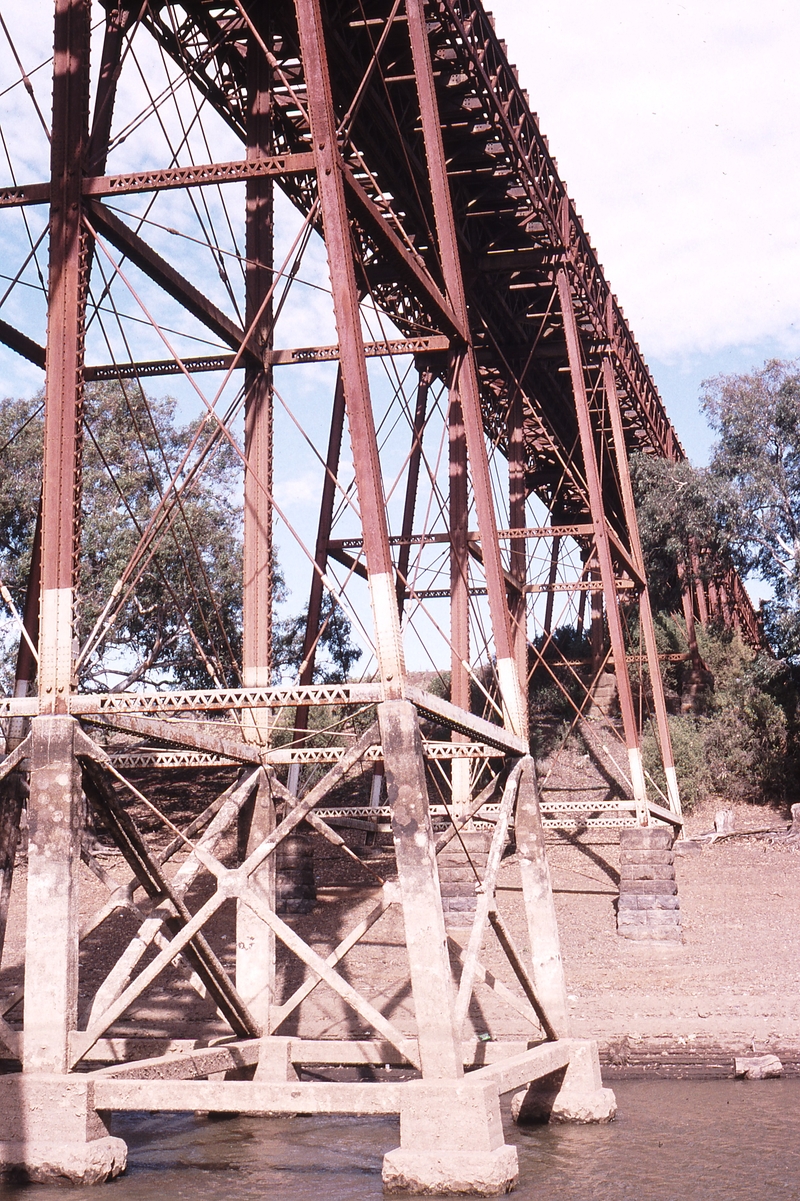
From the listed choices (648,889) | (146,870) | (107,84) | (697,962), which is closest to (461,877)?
(648,889)

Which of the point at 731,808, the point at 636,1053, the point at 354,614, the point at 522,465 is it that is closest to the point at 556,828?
the point at 731,808

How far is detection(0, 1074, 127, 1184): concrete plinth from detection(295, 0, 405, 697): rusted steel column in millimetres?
3296

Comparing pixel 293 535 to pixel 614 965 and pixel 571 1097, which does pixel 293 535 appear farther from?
pixel 614 965

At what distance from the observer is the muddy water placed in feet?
25.2

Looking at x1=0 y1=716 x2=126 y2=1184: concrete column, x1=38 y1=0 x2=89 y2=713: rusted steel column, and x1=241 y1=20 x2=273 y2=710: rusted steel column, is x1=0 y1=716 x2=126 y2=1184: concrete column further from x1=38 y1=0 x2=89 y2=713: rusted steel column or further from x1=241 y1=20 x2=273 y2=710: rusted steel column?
x1=241 y1=20 x2=273 y2=710: rusted steel column

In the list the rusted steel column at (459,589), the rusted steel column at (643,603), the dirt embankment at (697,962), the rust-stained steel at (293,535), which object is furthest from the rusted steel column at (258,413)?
the rusted steel column at (643,603)

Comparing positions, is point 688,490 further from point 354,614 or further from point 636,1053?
point 354,614

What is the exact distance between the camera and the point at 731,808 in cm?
2630

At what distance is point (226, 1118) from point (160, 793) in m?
17.7

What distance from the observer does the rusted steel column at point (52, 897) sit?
7.59 m

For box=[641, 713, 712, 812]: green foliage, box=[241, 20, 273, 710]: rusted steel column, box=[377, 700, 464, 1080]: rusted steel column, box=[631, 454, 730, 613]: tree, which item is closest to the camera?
box=[377, 700, 464, 1080]: rusted steel column

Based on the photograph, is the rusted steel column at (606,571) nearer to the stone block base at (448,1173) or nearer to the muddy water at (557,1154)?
the muddy water at (557,1154)

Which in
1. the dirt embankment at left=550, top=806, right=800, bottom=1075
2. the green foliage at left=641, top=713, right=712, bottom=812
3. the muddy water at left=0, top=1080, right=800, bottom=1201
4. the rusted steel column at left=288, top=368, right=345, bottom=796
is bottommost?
the muddy water at left=0, top=1080, right=800, bottom=1201

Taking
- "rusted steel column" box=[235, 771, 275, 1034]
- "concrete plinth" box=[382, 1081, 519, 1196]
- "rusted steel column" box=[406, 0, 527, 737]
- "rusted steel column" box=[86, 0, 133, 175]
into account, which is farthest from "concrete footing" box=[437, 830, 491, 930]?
"rusted steel column" box=[86, 0, 133, 175]
